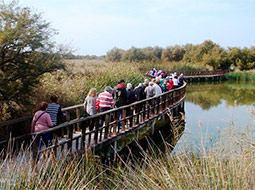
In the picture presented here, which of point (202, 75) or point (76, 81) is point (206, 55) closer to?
point (202, 75)

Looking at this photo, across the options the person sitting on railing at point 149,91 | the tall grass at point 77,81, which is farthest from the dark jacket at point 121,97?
the person sitting on railing at point 149,91

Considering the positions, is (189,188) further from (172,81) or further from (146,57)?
(146,57)

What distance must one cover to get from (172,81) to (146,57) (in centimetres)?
6661

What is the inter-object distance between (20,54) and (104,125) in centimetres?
363

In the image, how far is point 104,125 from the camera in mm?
10180

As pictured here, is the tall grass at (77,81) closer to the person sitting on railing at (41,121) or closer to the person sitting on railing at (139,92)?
the person sitting on railing at (139,92)

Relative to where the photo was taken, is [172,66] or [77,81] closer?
[77,81]

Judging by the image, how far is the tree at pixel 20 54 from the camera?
34.8 ft

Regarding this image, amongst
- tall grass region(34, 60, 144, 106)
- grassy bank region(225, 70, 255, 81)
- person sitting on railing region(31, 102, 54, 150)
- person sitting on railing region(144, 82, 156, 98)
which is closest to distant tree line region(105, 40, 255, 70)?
grassy bank region(225, 70, 255, 81)

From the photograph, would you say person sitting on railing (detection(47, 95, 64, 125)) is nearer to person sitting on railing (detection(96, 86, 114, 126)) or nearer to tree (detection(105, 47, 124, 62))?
person sitting on railing (detection(96, 86, 114, 126))

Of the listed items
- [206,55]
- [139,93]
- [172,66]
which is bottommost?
[139,93]

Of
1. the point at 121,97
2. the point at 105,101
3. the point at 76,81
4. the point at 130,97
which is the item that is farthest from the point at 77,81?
the point at 105,101

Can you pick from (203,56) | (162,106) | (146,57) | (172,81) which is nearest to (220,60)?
(203,56)

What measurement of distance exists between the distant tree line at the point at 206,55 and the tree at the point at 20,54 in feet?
178
